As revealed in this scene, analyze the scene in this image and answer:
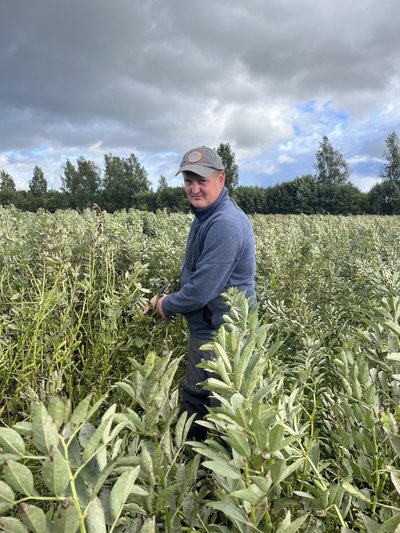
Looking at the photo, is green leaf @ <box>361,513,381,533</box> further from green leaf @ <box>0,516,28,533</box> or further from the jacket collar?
the jacket collar

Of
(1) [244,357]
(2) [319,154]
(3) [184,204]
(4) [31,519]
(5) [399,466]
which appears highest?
(2) [319,154]

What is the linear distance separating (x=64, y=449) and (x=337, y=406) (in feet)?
2.76

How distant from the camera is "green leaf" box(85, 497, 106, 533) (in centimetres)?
75

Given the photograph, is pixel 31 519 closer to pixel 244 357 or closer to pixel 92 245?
pixel 244 357

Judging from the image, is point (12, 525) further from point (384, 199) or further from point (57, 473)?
point (384, 199)

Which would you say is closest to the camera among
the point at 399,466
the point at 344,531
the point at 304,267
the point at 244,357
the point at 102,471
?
the point at 102,471

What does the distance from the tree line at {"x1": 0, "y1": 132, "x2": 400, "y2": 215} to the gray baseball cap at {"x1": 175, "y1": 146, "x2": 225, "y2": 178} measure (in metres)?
42.9

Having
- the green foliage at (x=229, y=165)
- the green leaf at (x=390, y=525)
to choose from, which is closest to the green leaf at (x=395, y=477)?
the green leaf at (x=390, y=525)

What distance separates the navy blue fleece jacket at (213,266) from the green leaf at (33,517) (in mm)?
2272

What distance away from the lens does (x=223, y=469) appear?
3.01 feet

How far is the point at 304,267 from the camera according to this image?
4.09 metres

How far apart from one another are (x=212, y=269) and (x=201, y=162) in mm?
806

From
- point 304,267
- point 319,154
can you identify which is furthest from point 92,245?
point 319,154

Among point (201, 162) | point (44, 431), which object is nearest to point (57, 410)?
point (44, 431)
